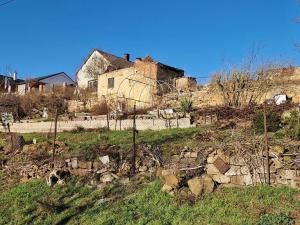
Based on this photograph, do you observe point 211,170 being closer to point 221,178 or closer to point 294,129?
point 221,178

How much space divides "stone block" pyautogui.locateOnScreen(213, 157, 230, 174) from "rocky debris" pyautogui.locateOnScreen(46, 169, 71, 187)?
4.32 metres

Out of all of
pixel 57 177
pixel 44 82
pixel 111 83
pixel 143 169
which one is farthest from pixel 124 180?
pixel 44 82

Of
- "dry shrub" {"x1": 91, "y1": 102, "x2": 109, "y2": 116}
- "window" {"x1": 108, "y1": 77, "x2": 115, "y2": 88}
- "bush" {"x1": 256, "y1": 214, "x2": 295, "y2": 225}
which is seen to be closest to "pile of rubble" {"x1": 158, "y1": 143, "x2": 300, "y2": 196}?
"bush" {"x1": 256, "y1": 214, "x2": 295, "y2": 225}

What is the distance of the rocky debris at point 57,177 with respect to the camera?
12174mm

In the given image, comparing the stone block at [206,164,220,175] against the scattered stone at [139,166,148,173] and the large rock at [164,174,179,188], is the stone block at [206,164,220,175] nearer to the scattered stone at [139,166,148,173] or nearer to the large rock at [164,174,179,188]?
the large rock at [164,174,179,188]

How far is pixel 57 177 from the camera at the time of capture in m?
12.3

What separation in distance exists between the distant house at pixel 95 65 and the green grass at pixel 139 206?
2744cm

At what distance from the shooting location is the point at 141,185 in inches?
442

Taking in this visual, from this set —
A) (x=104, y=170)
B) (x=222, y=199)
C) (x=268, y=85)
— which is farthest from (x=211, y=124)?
(x=222, y=199)

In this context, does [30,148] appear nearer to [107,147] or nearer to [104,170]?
[107,147]

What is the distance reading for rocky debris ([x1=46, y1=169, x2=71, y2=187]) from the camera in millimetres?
12174

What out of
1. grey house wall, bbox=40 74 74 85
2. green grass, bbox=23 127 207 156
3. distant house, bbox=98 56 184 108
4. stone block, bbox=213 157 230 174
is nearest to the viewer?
stone block, bbox=213 157 230 174

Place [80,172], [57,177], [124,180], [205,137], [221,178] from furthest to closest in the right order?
[205,137] → [80,172] → [57,177] → [124,180] → [221,178]

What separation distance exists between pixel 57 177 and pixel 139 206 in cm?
331
